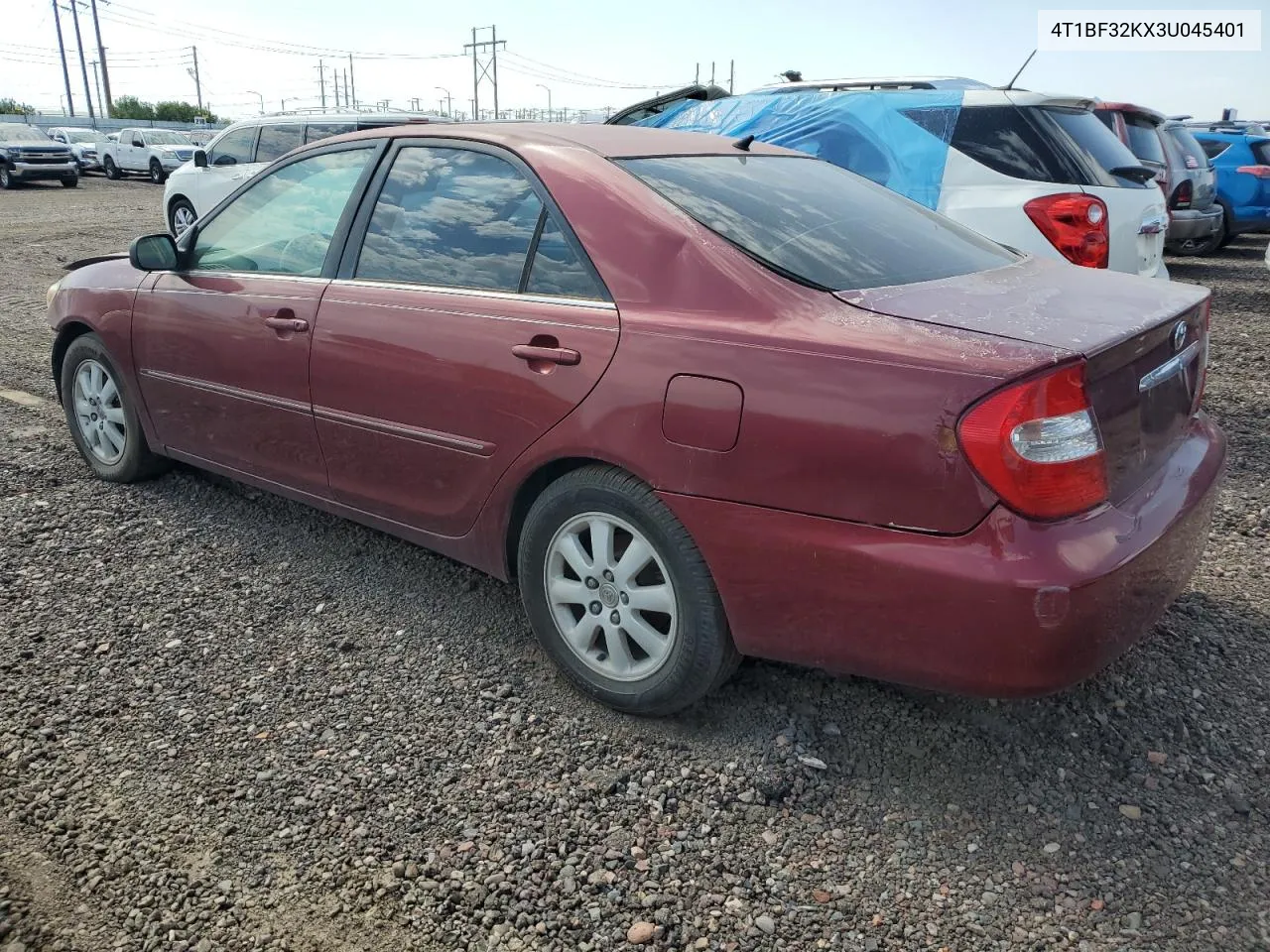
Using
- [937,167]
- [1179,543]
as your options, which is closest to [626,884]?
[1179,543]

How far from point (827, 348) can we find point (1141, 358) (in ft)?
2.52

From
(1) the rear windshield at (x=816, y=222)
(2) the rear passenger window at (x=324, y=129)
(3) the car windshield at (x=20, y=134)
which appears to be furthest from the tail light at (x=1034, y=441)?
(3) the car windshield at (x=20, y=134)

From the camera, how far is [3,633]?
321 cm

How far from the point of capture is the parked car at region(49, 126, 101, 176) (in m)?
32.6

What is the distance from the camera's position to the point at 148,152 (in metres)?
30.2

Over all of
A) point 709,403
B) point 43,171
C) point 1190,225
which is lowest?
point 43,171

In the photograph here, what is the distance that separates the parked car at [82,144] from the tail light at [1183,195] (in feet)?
104

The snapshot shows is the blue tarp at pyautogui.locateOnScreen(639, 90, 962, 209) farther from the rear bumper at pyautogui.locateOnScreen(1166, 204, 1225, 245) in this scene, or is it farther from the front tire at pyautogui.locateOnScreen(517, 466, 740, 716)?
the rear bumper at pyautogui.locateOnScreen(1166, 204, 1225, 245)

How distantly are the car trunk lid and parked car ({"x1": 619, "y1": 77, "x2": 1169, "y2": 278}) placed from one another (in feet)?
10.8

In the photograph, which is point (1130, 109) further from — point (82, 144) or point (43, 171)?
point (82, 144)

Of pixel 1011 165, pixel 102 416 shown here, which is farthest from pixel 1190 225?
pixel 102 416

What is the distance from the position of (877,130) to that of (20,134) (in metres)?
29.7

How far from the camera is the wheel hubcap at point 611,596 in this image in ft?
8.64

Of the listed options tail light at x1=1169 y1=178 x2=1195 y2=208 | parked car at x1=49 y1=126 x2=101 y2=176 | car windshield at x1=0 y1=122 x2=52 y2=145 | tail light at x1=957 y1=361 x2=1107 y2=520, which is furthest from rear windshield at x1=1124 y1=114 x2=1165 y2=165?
parked car at x1=49 y1=126 x2=101 y2=176
